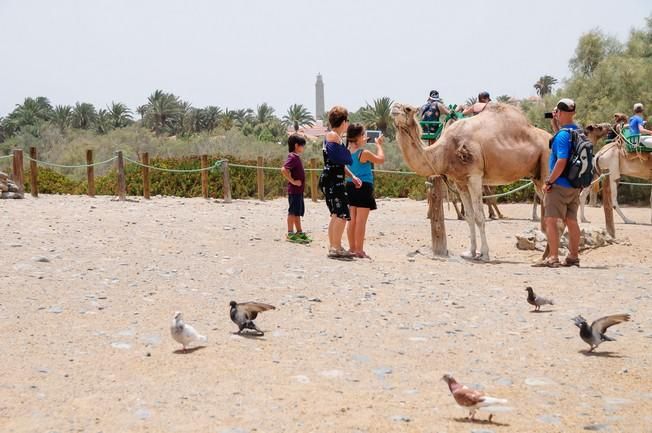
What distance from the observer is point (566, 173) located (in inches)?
406

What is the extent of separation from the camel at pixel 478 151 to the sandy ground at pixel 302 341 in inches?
39.4

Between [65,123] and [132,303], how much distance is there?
6135 centimetres

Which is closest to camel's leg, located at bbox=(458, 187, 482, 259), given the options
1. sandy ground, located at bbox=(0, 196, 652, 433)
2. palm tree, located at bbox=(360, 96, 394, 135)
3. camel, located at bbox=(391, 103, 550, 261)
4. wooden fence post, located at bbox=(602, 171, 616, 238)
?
camel, located at bbox=(391, 103, 550, 261)

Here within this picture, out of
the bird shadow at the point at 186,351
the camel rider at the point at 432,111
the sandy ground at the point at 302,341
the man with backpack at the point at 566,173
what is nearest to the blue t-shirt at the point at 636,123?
the camel rider at the point at 432,111

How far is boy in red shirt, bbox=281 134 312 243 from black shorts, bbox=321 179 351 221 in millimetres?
1250

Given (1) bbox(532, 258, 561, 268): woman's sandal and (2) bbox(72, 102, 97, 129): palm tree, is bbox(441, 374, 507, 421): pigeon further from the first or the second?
(2) bbox(72, 102, 97, 129): palm tree

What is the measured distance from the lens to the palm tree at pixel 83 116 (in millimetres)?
66312

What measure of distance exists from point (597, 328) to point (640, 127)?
12.8 metres

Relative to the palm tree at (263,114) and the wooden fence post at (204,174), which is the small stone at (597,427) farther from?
the palm tree at (263,114)

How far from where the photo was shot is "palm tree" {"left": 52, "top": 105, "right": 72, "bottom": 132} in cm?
6525

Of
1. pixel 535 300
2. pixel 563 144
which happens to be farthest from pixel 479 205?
pixel 535 300

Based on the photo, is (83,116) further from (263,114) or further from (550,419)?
(550,419)

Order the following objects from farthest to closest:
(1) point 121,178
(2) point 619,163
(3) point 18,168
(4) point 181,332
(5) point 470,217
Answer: (1) point 121,178 → (3) point 18,168 → (2) point 619,163 → (5) point 470,217 → (4) point 181,332

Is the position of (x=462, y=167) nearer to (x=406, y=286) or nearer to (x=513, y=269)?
(x=513, y=269)
